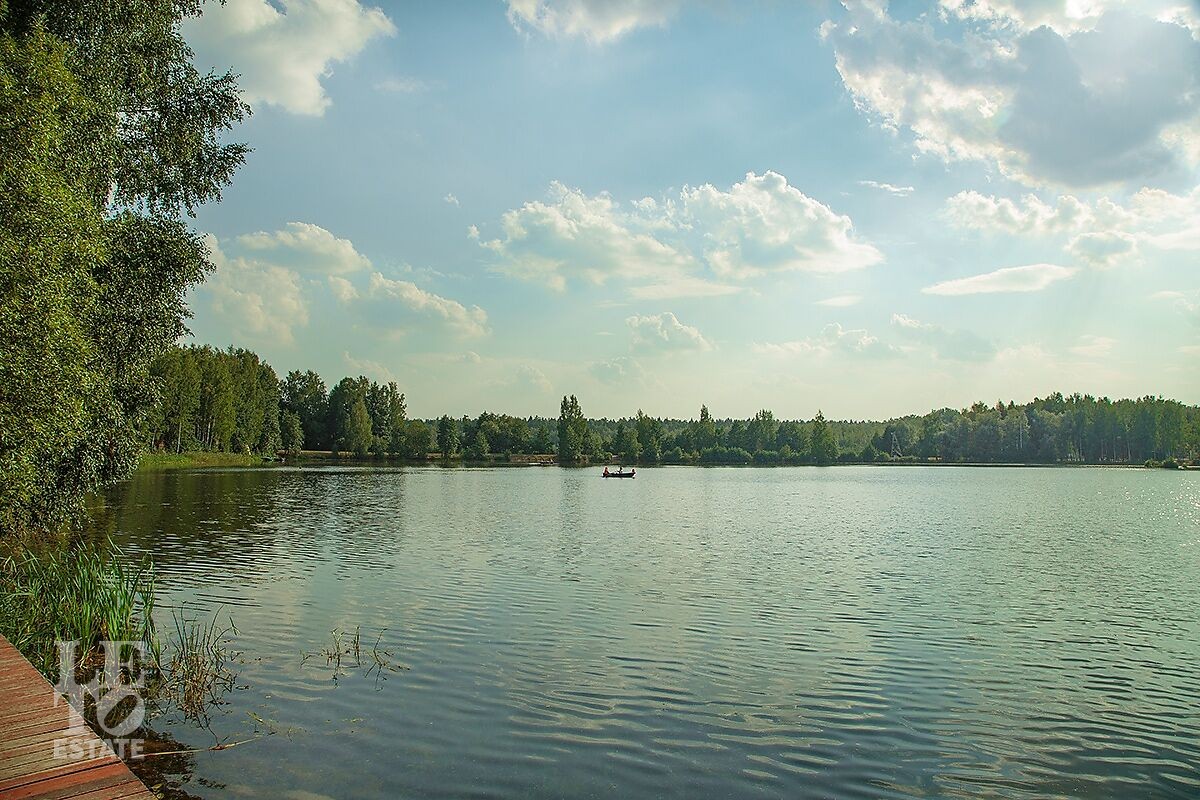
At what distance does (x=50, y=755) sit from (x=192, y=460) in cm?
11202

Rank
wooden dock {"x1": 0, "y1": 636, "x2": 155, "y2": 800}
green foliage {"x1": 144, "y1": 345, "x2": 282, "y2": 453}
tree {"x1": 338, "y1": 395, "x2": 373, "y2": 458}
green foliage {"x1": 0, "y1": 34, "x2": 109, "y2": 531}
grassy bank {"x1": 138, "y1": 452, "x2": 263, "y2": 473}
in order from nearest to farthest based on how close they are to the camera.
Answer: wooden dock {"x1": 0, "y1": 636, "x2": 155, "y2": 800}, green foliage {"x1": 0, "y1": 34, "x2": 109, "y2": 531}, grassy bank {"x1": 138, "y1": 452, "x2": 263, "y2": 473}, green foliage {"x1": 144, "y1": 345, "x2": 282, "y2": 453}, tree {"x1": 338, "y1": 395, "x2": 373, "y2": 458}

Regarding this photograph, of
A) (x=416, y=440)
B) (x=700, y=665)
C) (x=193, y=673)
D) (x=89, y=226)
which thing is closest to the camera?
(x=193, y=673)

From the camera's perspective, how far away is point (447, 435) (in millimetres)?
179875

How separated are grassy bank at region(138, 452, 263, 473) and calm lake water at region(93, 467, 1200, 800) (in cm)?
6730

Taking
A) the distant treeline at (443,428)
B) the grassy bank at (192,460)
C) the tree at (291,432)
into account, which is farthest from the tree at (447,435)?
the grassy bank at (192,460)

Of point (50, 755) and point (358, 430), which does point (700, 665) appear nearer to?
point (50, 755)

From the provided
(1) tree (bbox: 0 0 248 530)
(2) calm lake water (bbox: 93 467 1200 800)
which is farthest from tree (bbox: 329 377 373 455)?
(1) tree (bbox: 0 0 248 530)

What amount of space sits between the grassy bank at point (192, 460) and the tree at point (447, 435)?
5363cm

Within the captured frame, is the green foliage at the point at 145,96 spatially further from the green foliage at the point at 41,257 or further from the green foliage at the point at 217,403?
the green foliage at the point at 217,403

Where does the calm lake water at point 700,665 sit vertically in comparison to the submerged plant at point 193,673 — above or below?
below

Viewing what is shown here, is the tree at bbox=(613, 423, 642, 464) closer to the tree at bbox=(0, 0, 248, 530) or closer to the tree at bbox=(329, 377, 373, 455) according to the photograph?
the tree at bbox=(329, 377, 373, 455)

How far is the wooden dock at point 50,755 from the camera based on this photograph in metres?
5.88

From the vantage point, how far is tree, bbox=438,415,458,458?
179 metres

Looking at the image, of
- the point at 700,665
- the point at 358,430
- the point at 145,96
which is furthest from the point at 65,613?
the point at 358,430
